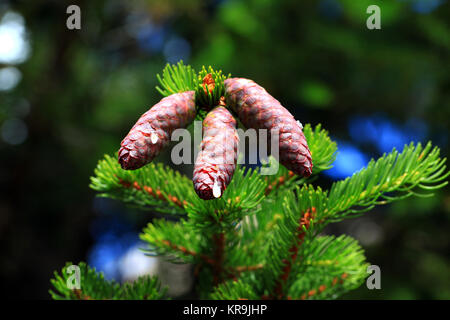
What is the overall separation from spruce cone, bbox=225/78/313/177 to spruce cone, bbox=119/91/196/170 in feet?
0.22

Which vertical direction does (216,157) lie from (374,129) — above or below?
below

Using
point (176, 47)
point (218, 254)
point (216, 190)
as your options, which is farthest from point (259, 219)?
point (176, 47)

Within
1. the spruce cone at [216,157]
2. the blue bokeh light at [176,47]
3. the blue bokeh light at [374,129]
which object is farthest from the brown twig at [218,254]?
the blue bokeh light at [176,47]

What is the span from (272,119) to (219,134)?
0.08 metres

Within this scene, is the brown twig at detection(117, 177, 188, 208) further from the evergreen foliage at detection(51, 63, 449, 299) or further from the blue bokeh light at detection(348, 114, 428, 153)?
the blue bokeh light at detection(348, 114, 428, 153)

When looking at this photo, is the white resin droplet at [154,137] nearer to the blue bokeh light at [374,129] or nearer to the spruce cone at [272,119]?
the spruce cone at [272,119]

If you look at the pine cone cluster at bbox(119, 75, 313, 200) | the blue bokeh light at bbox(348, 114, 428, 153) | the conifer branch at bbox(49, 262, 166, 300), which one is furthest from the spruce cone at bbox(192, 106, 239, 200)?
the blue bokeh light at bbox(348, 114, 428, 153)

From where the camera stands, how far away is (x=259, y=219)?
806mm

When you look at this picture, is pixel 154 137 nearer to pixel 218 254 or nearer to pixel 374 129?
pixel 218 254

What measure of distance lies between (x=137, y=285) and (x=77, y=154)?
2.73 meters
